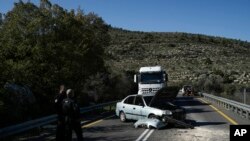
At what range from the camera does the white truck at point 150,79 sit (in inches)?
1309

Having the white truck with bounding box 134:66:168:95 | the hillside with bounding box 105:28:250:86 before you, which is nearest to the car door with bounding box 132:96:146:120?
the white truck with bounding box 134:66:168:95

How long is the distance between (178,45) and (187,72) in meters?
29.5

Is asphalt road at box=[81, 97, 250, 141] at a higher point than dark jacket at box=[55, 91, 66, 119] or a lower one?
lower

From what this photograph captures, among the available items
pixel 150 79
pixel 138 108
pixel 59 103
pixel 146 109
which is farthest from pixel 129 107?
pixel 150 79

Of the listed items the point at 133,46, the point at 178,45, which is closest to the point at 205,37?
the point at 178,45

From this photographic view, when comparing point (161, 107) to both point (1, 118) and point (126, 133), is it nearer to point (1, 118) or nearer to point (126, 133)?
point (126, 133)

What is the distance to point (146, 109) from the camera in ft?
65.5

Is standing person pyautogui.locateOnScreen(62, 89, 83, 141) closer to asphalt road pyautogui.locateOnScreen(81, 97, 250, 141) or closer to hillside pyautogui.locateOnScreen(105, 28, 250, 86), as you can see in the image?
asphalt road pyautogui.locateOnScreen(81, 97, 250, 141)

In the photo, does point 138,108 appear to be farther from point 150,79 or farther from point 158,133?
point 150,79

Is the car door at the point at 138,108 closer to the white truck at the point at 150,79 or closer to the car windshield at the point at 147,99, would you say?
the car windshield at the point at 147,99

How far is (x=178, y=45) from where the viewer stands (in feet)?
394

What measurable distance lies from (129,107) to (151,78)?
41.5 ft

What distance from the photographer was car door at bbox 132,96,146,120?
20344 millimetres

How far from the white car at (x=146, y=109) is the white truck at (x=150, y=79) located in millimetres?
10757
